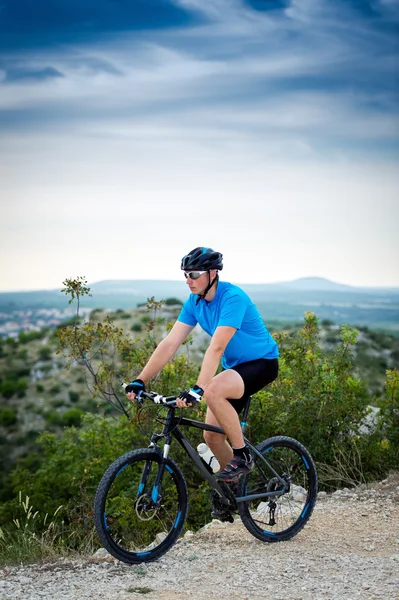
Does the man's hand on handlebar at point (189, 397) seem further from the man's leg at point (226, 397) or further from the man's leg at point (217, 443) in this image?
the man's leg at point (217, 443)

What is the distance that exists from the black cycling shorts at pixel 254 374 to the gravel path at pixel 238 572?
1.24 meters

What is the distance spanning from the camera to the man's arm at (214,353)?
215 inches

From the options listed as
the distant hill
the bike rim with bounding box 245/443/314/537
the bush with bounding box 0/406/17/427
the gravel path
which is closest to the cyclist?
the bike rim with bounding box 245/443/314/537

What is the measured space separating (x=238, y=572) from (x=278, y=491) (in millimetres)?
950

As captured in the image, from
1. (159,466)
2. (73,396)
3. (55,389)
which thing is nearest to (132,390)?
(159,466)

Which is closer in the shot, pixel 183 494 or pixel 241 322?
pixel 241 322

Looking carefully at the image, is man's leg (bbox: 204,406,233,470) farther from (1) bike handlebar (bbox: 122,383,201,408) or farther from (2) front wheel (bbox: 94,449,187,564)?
(1) bike handlebar (bbox: 122,383,201,408)

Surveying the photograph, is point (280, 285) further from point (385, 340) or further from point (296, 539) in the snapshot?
point (296, 539)

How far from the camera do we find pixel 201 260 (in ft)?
18.9

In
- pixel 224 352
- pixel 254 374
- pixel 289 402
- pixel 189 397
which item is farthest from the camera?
pixel 289 402

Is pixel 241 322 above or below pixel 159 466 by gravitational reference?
above

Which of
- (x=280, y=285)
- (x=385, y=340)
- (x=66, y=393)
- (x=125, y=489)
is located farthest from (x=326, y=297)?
(x=125, y=489)

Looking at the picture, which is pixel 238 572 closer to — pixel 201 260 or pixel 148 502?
pixel 148 502

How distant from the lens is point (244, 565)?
580 cm
